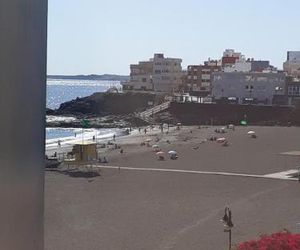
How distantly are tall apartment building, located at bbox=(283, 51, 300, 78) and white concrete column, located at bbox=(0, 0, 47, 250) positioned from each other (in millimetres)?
121770

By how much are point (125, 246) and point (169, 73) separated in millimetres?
113533

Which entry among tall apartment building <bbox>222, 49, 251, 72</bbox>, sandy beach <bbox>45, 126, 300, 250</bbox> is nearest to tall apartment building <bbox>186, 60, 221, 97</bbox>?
tall apartment building <bbox>222, 49, 251, 72</bbox>

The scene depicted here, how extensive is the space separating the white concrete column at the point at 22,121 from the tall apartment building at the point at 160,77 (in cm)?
12221

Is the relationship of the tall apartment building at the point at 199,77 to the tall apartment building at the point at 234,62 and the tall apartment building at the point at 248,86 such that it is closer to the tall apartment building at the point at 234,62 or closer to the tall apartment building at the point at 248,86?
the tall apartment building at the point at 234,62

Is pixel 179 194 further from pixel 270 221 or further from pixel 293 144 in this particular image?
pixel 293 144

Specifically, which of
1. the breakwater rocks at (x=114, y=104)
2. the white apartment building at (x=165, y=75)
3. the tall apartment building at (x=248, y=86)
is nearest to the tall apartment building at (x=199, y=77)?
the white apartment building at (x=165, y=75)

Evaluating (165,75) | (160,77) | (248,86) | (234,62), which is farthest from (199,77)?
(248,86)

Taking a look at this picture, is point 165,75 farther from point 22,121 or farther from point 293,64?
point 22,121

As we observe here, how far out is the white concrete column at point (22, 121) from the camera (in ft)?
6.75

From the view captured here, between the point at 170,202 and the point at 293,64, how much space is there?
387 feet

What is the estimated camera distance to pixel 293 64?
13725cm

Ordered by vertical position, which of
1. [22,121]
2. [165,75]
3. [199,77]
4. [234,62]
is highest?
[234,62]

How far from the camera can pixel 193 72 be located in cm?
12662

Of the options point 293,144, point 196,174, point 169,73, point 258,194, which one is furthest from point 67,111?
point 258,194
